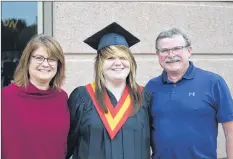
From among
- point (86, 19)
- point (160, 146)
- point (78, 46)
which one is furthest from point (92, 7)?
point (160, 146)

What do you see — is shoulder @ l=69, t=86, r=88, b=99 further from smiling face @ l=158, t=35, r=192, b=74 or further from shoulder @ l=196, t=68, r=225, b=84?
shoulder @ l=196, t=68, r=225, b=84

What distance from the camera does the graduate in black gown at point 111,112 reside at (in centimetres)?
305

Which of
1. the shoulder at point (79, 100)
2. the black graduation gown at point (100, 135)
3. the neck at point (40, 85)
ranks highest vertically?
the neck at point (40, 85)

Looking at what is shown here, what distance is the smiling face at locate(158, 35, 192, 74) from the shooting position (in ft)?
10.4

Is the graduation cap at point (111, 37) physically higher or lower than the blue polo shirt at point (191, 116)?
higher

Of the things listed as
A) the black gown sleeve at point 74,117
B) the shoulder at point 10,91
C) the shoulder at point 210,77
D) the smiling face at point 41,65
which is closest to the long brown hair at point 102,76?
the black gown sleeve at point 74,117

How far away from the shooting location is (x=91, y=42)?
3408 millimetres

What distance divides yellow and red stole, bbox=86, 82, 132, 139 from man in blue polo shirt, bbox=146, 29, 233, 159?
221 millimetres

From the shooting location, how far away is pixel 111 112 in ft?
10.3

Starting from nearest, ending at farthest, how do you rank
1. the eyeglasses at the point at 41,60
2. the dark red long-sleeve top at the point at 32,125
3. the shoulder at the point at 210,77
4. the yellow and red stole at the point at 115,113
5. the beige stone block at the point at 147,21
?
the dark red long-sleeve top at the point at 32,125
the eyeglasses at the point at 41,60
the yellow and red stole at the point at 115,113
the shoulder at the point at 210,77
the beige stone block at the point at 147,21

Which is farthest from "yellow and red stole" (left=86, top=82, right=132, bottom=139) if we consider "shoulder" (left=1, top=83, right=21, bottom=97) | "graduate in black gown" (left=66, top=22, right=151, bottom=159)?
"shoulder" (left=1, top=83, right=21, bottom=97)

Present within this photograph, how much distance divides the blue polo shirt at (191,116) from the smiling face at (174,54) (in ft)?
0.33

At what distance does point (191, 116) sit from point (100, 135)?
0.66 meters

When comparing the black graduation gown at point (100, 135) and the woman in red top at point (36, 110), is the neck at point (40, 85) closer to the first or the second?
the woman in red top at point (36, 110)
